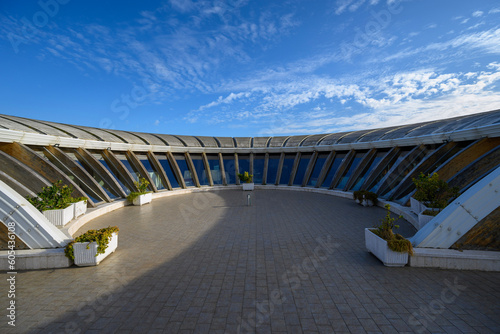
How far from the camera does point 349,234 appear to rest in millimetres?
11562

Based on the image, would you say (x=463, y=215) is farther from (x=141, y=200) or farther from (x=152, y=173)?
(x=152, y=173)

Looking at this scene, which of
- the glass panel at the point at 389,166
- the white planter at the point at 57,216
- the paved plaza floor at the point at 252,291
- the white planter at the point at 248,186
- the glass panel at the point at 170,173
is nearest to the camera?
the paved plaza floor at the point at 252,291

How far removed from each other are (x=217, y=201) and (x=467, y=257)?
16.8 m

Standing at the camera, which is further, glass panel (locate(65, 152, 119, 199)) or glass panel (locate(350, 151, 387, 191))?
glass panel (locate(350, 151, 387, 191))

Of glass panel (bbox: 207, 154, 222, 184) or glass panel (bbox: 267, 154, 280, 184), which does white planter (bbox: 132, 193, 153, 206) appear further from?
glass panel (bbox: 267, 154, 280, 184)

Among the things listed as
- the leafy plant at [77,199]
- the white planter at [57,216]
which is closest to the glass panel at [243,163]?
the leafy plant at [77,199]

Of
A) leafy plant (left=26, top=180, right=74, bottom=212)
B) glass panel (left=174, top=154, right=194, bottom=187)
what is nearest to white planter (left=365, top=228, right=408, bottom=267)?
leafy plant (left=26, top=180, right=74, bottom=212)

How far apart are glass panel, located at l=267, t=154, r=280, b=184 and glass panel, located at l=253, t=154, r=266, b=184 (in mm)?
888

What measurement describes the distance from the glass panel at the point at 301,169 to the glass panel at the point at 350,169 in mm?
4833

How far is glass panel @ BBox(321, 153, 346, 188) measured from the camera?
25.7 m

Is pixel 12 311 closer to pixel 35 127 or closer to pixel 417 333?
pixel 417 333

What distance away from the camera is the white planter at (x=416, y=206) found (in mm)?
12474

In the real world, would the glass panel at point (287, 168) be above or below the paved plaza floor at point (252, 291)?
above

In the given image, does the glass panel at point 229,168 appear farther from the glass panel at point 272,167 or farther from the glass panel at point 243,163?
the glass panel at point 272,167
